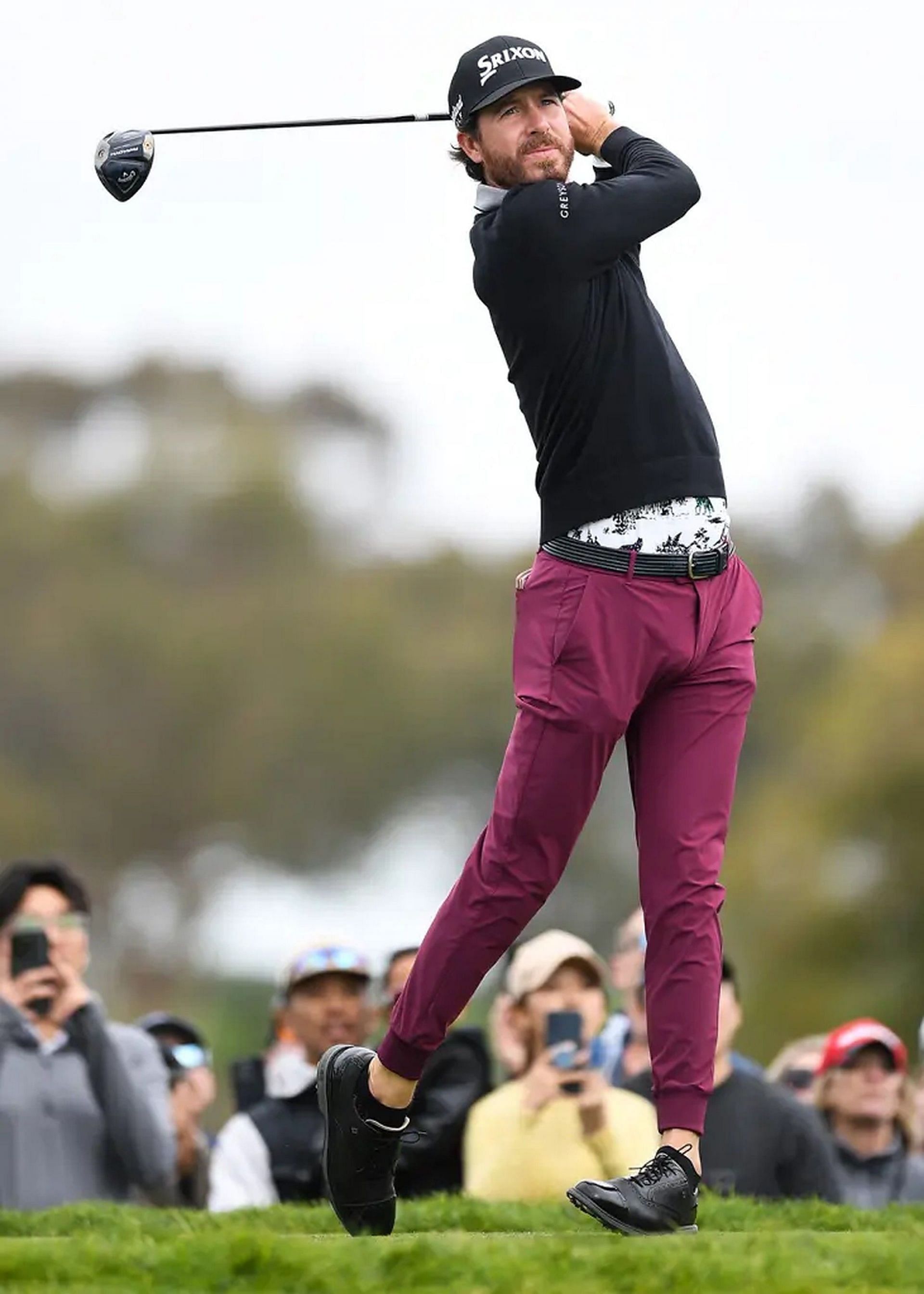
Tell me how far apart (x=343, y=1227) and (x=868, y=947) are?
82.9 feet

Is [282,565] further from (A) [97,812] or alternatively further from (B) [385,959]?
(B) [385,959]

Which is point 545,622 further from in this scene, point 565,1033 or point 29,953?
point 29,953

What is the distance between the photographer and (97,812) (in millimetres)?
36656

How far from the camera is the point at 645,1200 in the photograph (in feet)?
18.0

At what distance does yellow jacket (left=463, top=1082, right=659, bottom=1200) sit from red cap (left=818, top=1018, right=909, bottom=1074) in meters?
1.58

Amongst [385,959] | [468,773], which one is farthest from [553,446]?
[468,773]

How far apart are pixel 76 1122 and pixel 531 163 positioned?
3565mm

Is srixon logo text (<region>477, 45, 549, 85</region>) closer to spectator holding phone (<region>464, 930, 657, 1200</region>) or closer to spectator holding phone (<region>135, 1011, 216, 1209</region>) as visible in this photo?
spectator holding phone (<region>464, 930, 657, 1200</region>)

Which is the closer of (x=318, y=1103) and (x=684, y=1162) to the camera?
(x=684, y=1162)

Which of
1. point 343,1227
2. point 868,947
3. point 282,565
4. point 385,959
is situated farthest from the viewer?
point 282,565

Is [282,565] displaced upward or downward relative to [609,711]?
upward

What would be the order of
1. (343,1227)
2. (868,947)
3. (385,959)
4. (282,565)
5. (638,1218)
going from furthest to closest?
(282,565) < (868,947) < (385,959) < (343,1227) < (638,1218)

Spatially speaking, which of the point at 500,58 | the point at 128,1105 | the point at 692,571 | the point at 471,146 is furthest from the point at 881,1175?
the point at 500,58

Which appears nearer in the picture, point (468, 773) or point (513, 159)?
point (513, 159)
